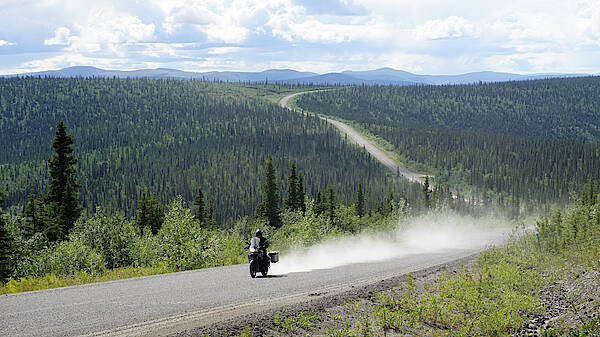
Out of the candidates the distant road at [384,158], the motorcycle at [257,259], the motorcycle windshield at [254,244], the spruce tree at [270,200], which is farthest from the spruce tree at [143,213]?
the distant road at [384,158]

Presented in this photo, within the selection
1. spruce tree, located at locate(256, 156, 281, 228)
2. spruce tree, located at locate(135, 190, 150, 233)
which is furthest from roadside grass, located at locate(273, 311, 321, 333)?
spruce tree, located at locate(135, 190, 150, 233)

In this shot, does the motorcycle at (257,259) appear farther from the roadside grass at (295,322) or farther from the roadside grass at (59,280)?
the roadside grass at (295,322)

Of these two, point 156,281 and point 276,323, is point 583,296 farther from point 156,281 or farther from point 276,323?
point 156,281

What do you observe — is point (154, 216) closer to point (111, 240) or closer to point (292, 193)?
point (292, 193)

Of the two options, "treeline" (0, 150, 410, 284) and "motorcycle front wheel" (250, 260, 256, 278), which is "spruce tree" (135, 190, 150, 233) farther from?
"motorcycle front wheel" (250, 260, 256, 278)

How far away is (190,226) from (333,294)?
35.9 feet

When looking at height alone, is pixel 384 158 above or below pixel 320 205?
below

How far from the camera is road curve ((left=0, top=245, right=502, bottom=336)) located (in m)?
10.6

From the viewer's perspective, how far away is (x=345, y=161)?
513 feet

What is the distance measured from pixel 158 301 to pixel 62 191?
2927cm

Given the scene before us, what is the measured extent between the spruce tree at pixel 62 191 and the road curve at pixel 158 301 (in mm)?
23154

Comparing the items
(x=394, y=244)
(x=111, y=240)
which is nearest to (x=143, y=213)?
(x=111, y=240)

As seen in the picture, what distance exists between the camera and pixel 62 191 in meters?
37.8

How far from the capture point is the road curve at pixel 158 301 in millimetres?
10617
